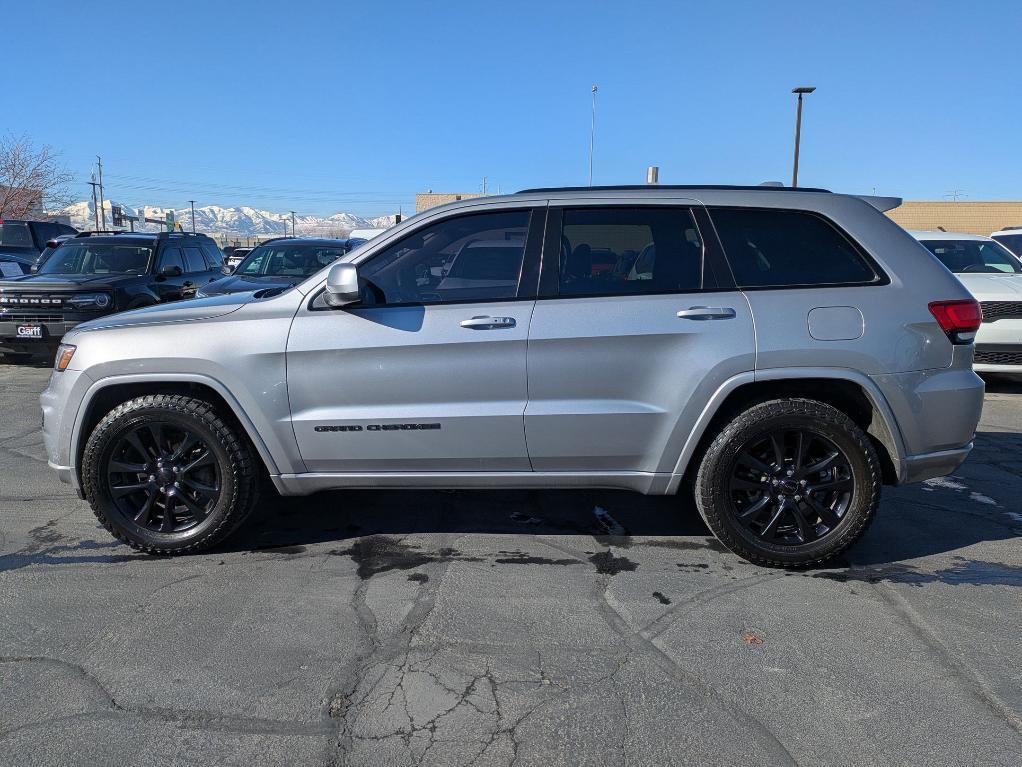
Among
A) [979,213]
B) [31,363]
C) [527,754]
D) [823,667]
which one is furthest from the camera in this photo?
[979,213]

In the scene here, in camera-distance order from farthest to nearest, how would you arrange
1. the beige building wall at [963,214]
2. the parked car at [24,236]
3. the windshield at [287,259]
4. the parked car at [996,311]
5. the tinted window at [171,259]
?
1. the beige building wall at [963,214]
2. the parked car at [24,236]
3. the tinted window at [171,259]
4. the windshield at [287,259]
5. the parked car at [996,311]

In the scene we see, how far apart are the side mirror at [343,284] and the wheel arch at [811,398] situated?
186 cm

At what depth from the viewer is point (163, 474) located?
4.05 meters

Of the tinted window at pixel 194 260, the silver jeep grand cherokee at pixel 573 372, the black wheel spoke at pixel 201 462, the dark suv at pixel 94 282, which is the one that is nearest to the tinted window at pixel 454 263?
the silver jeep grand cherokee at pixel 573 372

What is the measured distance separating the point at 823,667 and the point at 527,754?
1321 mm

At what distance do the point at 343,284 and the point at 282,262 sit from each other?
752 centimetres

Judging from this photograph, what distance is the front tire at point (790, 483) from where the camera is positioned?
12.5ft

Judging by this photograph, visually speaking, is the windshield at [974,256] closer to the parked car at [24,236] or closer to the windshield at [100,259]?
the windshield at [100,259]

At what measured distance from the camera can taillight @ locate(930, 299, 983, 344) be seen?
3.80 metres

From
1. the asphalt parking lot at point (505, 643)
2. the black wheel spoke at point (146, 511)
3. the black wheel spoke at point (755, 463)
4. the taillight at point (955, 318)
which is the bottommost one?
the asphalt parking lot at point (505, 643)

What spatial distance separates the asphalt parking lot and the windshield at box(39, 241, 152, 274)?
6.62 m

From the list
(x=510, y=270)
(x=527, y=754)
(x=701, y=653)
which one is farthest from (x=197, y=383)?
(x=701, y=653)

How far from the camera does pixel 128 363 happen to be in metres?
3.94

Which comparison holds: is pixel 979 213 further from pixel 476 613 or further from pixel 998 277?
pixel 476 613
